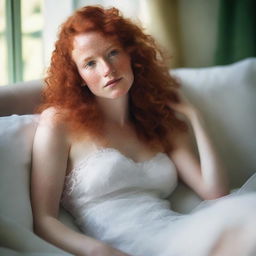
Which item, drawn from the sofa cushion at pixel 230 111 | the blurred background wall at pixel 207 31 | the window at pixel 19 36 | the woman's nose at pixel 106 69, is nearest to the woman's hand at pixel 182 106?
the sofa cushion at pixel 230 111

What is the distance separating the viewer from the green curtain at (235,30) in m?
2.35

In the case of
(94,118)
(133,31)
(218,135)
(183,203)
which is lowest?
(183,203)

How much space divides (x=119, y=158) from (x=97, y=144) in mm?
82

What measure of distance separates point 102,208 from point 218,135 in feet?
1.87

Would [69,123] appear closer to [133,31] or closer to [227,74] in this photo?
[133,31]

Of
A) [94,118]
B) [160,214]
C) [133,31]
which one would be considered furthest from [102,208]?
[133,31]

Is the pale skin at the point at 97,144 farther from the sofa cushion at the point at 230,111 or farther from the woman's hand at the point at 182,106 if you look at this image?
the sofa cushion at the point at 230,111

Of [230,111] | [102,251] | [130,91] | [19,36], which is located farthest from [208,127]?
[19,36]

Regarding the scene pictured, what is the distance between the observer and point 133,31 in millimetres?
1620

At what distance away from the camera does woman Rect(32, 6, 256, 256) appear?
1.30 m

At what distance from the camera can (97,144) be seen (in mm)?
1523

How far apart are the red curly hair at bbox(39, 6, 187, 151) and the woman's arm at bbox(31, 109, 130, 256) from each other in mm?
72

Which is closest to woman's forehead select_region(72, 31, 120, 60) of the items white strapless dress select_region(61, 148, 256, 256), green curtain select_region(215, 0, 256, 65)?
white strapless dress select_region(61, 148, 256, 256)

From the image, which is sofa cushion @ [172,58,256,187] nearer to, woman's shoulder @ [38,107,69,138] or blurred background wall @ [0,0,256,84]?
blurred background wall @ [0,0,256,84]
